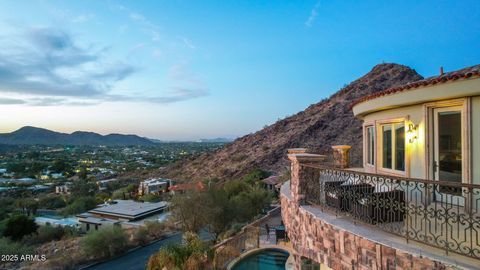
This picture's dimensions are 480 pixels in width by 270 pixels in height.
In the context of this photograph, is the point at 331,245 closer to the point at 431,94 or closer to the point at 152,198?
the point at 431,94

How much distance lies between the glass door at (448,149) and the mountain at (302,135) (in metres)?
33.9

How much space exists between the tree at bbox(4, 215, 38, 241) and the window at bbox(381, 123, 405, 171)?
126ft

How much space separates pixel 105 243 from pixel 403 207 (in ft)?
86.4

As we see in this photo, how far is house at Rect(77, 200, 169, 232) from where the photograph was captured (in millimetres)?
34631

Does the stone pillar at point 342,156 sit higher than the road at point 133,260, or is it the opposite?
the stone pillar at point 342,156

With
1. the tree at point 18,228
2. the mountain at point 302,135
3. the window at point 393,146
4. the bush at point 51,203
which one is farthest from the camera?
the bush at point 51,203

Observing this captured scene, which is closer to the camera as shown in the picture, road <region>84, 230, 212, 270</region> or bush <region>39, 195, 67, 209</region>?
road <region>84, 230, 212, 270</region>

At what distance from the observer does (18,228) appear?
109 ft

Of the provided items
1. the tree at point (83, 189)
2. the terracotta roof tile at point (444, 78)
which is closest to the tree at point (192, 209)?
the terracotta roof tile at point (444, 78)

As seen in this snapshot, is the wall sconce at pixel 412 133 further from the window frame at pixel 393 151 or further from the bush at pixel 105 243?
the bush at pixel 105 243

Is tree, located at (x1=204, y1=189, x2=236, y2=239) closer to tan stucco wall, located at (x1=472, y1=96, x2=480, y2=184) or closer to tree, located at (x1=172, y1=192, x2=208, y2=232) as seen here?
tree, located at (x1=172, y1=192, x2=208, y2=232)

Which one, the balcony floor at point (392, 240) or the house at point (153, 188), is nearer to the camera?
the balcony floor at point (392, 240)

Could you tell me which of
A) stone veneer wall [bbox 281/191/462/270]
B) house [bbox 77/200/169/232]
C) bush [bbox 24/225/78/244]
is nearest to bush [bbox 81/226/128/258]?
house [bbox 77/200/169/232]

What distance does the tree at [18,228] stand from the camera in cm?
3319
